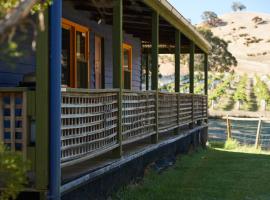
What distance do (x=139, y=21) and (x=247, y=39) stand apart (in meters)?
115

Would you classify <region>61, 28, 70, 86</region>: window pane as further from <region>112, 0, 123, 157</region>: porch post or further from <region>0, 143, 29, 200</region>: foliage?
<region>0, 143, 29, 200</region>: foliage

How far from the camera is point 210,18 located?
151 metres

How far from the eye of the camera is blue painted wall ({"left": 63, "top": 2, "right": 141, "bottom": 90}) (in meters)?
10.7

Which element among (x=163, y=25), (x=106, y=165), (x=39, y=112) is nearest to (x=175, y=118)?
(x=163, y=25)

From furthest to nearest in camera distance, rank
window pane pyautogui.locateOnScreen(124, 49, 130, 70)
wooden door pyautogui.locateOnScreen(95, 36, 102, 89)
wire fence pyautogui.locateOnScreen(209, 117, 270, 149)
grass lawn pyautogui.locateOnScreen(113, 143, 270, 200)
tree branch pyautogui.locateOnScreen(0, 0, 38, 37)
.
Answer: wire fence pyautogui.locateOnScreen(209, 117, 270, 149)
window pane pyautogui.locateOnScreen(124, 49, 130, 70)
wooden door pyautogui.locateOnScreen(95, 36, 102, 89)
grass lawn pyautogui.locateOnScreen(113, 143, 270, 200)
tree branch pyautogui.locateOnScreen(0, 0, 38, 37)

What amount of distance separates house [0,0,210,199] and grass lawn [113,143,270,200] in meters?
0.80

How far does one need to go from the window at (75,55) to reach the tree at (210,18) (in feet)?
459

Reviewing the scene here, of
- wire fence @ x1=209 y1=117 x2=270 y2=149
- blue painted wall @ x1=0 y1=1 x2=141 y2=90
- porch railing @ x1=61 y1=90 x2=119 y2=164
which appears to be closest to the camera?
porch railing @ x1=61 y1=90 x2=119 y2=164

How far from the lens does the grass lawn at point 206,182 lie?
8875 millimetres

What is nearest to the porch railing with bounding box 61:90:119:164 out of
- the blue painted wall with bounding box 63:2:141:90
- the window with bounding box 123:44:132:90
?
the blue painted wall with bounding box 63:2:141:90

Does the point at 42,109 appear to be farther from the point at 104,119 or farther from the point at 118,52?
the point at 118,52

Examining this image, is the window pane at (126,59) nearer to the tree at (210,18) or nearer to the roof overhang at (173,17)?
the roof overhang at (173,17)

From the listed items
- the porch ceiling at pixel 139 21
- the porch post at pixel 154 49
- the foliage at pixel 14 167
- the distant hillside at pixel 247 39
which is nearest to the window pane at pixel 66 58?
the porch ceiling at pixel 139 21

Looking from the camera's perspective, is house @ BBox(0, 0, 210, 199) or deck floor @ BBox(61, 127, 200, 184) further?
deck floor @ BBox(61, 127, 200, 184)
